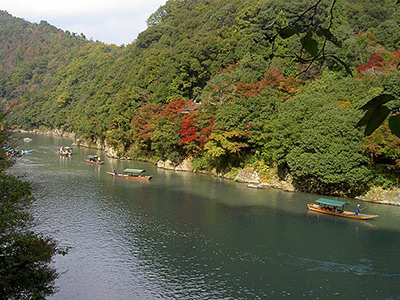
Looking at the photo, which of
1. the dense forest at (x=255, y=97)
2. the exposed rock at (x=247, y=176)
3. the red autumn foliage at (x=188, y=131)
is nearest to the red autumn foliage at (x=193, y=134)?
the red autumn foliage at (x=188, y=131)

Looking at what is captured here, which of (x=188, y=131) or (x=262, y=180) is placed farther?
(x=188, y=131)

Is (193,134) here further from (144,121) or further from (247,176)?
(144,121)

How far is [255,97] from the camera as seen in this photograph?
32.2m

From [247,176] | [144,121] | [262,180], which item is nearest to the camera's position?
[262,180]

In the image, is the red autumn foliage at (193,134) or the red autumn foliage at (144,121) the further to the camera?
the red autumn foliage at (144,121)

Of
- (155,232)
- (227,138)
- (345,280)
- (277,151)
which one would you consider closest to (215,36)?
(227,138)

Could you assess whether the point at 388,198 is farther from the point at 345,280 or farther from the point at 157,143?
the point at 157,143

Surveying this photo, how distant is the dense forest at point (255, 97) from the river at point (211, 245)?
326cm

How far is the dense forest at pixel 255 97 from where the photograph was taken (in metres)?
25.7

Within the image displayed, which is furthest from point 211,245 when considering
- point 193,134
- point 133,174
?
point 193,134

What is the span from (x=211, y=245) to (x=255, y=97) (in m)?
18.3

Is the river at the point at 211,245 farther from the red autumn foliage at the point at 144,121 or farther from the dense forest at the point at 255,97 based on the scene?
the red autumn foliage at the point at 144,121

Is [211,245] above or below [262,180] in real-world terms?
below

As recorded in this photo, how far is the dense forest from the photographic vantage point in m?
25.7
